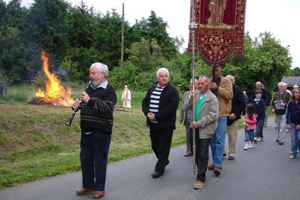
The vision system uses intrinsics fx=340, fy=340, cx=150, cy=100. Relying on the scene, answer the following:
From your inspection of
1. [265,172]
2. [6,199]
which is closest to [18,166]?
[6,199]

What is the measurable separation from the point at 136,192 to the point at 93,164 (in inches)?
33.3

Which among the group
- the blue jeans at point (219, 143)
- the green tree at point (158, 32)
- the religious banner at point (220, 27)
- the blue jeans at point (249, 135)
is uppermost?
the green tree at point (158, 32)

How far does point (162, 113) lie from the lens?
Result: 642 centimetres

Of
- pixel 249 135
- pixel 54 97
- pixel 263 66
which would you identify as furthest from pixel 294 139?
pixel 263 66

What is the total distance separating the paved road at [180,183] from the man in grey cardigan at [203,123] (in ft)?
1.18

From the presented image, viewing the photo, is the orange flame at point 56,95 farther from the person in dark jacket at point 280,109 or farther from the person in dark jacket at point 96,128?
the person in dark jacket at point 96,128

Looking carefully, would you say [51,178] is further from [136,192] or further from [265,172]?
[265,172]

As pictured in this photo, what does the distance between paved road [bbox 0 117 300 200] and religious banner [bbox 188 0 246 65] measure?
2.80 metres

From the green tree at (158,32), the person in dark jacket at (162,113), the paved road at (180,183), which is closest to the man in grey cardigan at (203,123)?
the paved road at (180,183)

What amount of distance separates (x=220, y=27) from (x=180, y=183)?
4596mm

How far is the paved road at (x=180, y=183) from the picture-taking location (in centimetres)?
541

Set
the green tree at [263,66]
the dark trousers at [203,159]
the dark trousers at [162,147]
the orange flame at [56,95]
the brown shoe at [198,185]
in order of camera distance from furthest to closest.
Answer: the green tree at [263,66] < the orange flame at [56,95] < the dark trousers at [162,147] < the dark trousers at [203,159] < the brown shoe at [198,185]

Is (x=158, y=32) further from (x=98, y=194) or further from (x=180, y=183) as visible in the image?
(x=98, y=194)

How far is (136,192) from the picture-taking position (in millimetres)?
5586
